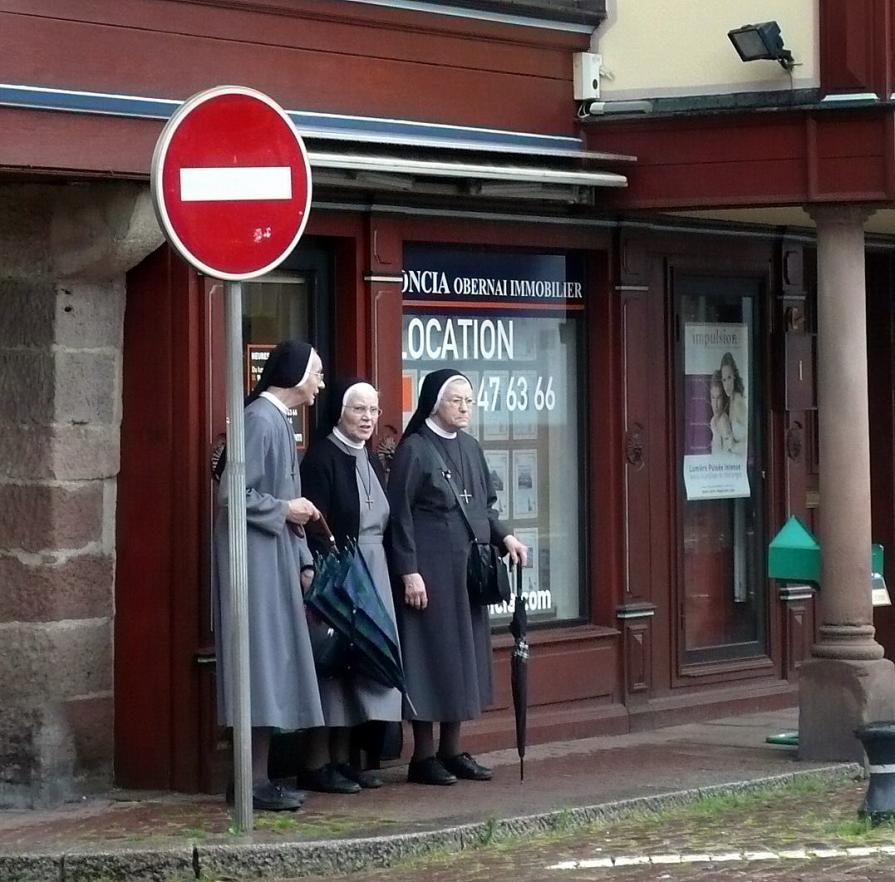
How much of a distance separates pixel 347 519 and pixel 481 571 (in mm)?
687

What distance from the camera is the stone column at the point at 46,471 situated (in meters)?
9.34

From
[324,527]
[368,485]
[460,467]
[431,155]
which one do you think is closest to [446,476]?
[460,467]

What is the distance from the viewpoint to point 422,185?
10281 millimetres

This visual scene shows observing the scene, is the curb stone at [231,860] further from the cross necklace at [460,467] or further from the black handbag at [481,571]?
the cross necklace at [460,467]

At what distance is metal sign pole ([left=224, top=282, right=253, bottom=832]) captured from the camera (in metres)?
8.06

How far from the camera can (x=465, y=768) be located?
9.97 metres

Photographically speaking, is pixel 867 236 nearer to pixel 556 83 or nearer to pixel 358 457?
pixel 556 83

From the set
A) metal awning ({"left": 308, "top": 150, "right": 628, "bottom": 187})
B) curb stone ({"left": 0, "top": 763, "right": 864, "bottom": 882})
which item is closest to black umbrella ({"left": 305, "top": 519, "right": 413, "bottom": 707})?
curb stone ({"left": 0, "top": 763, "right": 864, "bottom": 882})

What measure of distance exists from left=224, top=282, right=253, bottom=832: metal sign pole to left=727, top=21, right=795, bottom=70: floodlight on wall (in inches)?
142

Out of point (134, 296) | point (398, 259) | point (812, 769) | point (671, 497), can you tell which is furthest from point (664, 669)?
point (134, 296)

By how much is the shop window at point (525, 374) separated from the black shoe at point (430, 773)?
4.62 feet

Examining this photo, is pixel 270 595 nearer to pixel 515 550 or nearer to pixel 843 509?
pixel 515 550

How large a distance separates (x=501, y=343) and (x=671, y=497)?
54.2 inches

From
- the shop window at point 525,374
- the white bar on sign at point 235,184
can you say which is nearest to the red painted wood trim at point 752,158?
the shop window at point 525,374
